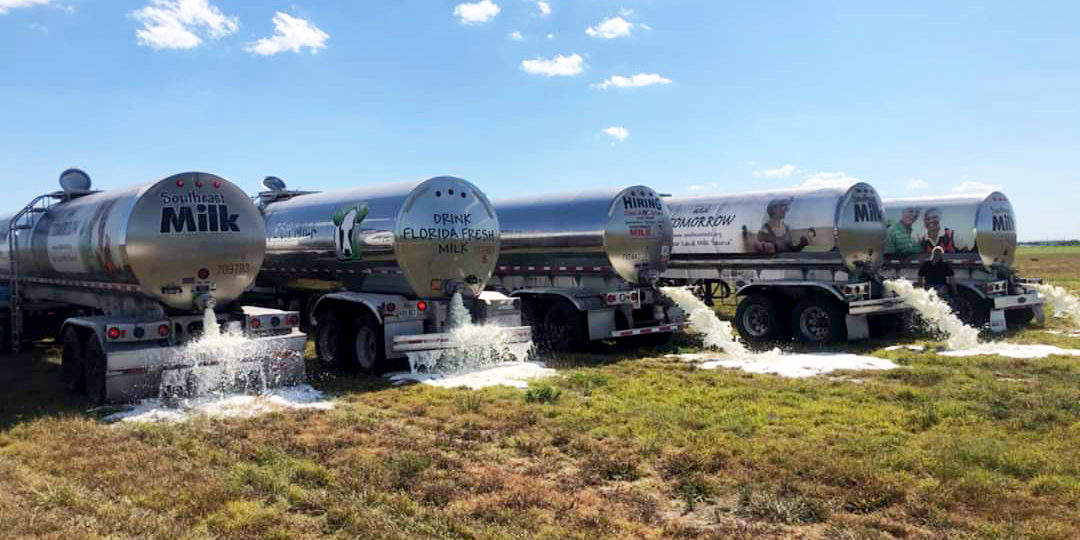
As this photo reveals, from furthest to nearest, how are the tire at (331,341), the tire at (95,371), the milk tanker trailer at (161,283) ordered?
1. the tire at (331,341)
2. the milk tanker trailer at (161,283)
3. the tire at (95,371)

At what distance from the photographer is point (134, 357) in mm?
9438

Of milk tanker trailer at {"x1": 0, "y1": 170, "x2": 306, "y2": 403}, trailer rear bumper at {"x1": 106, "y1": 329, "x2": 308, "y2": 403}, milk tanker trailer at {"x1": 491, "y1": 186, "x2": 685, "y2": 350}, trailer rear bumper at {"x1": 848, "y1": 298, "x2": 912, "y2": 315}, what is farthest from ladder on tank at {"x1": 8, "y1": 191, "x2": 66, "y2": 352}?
trailer rear bumper at {"x1": 848, "y1": 298, "x2": 912, "y2": 315}

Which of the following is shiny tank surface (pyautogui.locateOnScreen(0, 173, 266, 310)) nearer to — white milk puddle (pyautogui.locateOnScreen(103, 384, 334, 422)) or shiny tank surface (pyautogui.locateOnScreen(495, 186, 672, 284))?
white milk puddle (pyautogui.locateOnScreen(103, 384, 334, 422))

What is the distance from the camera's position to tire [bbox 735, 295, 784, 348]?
52.2 ft

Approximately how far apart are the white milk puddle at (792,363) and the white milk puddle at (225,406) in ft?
19.8

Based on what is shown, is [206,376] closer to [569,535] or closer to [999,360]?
[569,535]

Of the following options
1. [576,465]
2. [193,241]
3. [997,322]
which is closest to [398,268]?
[193,241]

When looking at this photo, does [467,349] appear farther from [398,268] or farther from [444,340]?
[398,268]

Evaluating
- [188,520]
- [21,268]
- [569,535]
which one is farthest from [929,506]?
[21,268]

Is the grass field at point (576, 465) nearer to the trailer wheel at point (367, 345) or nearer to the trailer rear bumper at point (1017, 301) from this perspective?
the trailer wheel at point (367, 345)

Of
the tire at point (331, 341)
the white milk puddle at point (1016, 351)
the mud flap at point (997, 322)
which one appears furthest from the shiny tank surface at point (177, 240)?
the mud flap at point (997, 322)

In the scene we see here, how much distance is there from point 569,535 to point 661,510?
3.05ft

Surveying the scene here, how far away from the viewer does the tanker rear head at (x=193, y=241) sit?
9.83 m

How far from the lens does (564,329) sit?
1437cm
